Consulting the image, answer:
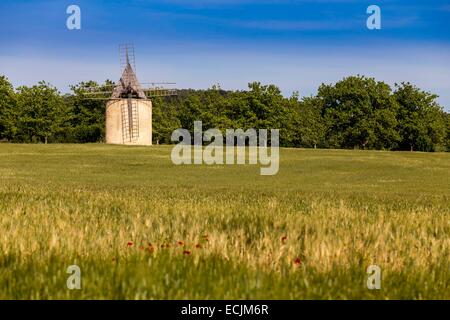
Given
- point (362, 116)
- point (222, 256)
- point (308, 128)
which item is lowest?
point (222, 256)

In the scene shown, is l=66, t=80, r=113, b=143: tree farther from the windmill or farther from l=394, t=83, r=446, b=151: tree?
l=394, t=83, r=446, b=151: tree

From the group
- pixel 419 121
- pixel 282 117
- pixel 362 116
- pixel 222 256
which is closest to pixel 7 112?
pixel 282 117

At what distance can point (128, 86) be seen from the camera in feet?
303

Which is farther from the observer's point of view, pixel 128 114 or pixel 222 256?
pixel 128 114

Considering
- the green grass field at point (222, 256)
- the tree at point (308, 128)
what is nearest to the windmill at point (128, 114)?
the tree at point (308, 128)

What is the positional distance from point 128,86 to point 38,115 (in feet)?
72.4

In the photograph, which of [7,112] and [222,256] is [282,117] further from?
[222,256]

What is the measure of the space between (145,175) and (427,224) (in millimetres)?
35138

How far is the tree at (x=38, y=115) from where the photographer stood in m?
103

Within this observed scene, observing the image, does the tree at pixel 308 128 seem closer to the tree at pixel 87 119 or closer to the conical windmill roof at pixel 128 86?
the conical windmill roof at pixel 128 86

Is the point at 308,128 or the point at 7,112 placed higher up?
the point at 7,112

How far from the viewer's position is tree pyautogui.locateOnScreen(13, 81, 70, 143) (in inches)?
4065
